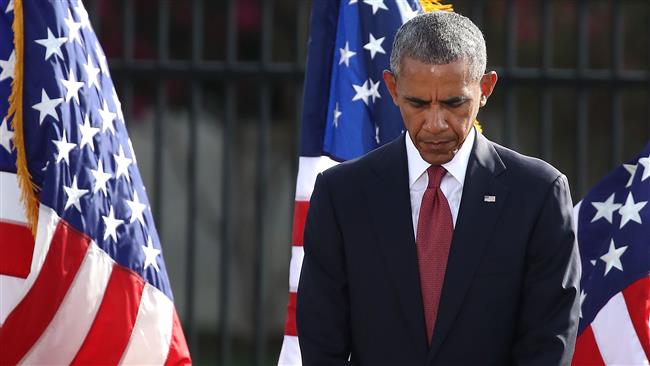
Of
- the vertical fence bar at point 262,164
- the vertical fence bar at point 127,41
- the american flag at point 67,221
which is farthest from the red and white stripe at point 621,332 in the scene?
the vertical fence bar at point 127,41

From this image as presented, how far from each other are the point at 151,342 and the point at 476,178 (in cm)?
147

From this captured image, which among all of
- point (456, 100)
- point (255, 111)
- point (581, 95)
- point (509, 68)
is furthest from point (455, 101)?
point (255, 111)

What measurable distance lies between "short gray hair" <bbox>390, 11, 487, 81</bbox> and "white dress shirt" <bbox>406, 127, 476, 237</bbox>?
20 centimetres

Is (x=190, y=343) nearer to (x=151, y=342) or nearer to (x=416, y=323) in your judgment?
(x=151, y=342)

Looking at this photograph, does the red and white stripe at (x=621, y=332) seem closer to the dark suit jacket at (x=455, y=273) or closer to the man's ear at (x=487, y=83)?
the dark suit jacket at (x=455, y=273)

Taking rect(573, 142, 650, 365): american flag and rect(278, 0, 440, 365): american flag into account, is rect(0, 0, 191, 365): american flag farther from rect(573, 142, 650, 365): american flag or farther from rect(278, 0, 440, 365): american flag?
rect(573, 142, 650, 365): american flag

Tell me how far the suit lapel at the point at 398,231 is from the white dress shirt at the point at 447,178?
0.02 m

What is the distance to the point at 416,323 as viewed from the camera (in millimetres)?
2830

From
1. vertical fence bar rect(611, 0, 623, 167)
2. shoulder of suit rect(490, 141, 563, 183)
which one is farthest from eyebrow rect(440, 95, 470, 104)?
vertical fence bar rect(611, 0, 623, 167)

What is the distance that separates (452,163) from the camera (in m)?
2.89

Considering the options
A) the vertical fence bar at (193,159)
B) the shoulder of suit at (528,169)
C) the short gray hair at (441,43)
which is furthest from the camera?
the vertical fence bar at (193,159)

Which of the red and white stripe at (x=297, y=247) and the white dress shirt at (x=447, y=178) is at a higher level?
the white dress shirt at (x=447, y=178)

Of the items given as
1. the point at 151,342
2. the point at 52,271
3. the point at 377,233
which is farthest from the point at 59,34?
the point at 377,233

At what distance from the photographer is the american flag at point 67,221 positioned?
12.6 feet
